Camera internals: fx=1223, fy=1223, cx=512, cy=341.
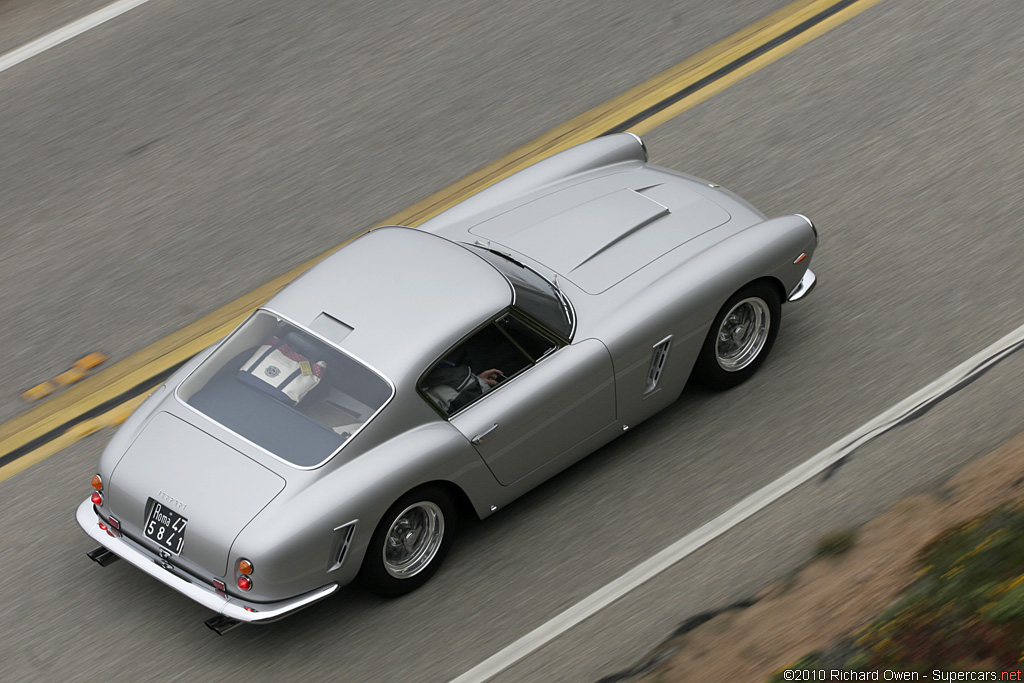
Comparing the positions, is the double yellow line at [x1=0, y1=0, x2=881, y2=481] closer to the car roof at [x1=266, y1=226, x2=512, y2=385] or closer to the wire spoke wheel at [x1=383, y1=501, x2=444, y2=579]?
the car roof at [x1=266, y1=226, x2=512, y2=385]

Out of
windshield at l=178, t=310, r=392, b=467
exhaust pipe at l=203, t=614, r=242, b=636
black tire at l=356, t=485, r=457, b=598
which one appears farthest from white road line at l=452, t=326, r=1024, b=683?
windshield at l=178, t=310, r=392, b=467

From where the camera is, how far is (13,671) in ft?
19.8

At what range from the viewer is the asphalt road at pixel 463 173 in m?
6.21

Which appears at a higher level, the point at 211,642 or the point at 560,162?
the point at 560,162

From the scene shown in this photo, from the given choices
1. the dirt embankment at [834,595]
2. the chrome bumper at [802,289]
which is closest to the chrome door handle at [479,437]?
the dirt embankment at [834,595]

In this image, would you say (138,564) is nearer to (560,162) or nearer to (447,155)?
(560,162)

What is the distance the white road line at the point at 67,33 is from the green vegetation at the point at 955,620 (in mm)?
8792

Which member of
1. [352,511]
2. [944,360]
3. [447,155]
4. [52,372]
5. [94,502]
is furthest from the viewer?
[447,155]

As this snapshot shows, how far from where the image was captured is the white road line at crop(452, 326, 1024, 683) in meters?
5.99

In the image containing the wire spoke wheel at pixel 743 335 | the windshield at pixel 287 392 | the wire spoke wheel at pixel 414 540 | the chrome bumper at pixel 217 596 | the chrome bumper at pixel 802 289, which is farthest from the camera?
the chrome bumper at pixel 802 289

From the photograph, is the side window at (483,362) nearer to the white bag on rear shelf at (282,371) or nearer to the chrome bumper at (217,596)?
the white bag on rear shelf at (282,371)

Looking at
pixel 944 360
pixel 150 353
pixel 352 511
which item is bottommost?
pixel 944 360

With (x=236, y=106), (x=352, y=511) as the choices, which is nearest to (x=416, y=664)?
(x=352, y=511)

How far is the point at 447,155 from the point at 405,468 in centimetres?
419
